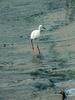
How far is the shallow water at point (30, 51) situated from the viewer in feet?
25.2

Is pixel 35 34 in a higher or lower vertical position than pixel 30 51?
higher

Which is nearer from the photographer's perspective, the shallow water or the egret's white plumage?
the shallow water

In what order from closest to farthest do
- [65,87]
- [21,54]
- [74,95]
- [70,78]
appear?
[74,95], [65,87], [70,78], [21,54]

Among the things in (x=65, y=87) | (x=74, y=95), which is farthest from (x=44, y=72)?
(x=74, y=95)

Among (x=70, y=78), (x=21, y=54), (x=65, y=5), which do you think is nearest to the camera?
(x=70, y=78)

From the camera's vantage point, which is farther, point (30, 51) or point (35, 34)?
point (35, 34)

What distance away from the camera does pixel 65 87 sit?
7184 mm

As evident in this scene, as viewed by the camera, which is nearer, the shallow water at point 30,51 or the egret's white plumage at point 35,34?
the shallow water at point 30,51

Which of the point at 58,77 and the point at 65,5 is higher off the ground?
the point at 65,5

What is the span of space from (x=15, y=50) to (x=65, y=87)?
2.72 metres

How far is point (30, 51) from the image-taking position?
956cm

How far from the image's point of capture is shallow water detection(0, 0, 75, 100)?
7.67 m

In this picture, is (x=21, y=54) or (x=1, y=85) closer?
(x=1, y=85)

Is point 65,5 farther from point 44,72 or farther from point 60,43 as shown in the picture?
point 44,72
